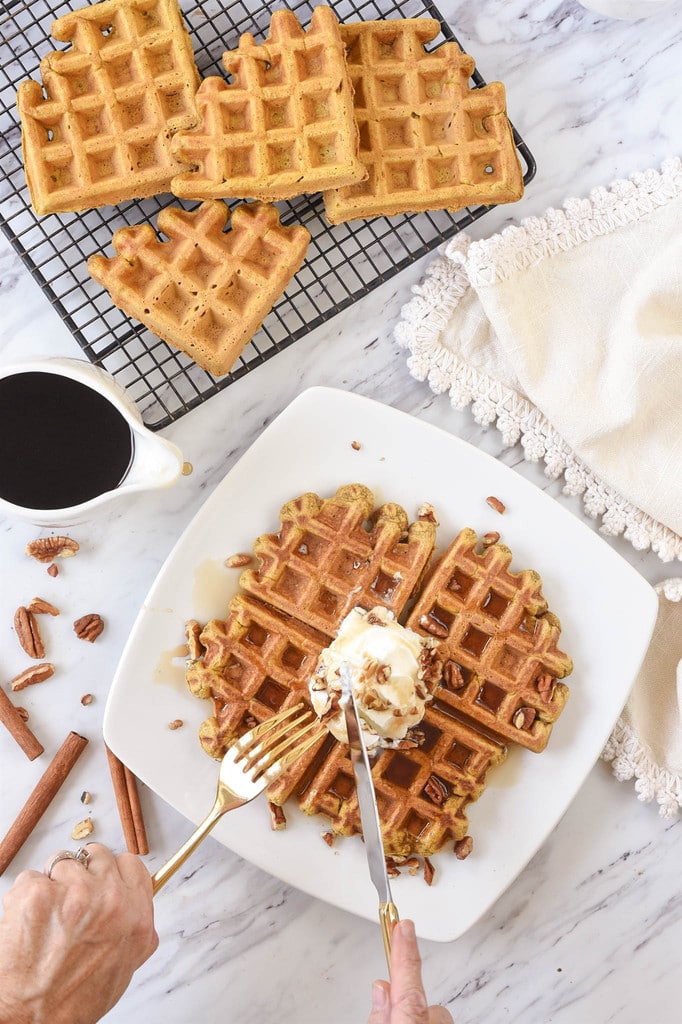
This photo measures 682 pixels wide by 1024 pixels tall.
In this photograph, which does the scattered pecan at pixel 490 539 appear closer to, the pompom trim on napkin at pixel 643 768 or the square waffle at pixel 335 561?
the square waffle at pixel 335 561

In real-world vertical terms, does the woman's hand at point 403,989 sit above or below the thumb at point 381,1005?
above

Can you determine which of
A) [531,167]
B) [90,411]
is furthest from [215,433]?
[531,167]

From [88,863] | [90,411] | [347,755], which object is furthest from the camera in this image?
[347,755]

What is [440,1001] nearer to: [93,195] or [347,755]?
[347,755]

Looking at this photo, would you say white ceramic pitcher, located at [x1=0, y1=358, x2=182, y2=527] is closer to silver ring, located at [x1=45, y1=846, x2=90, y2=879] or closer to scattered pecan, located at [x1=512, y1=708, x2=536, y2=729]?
silver ring, located at [x1=45, y1=846, x2=90, y2=879]

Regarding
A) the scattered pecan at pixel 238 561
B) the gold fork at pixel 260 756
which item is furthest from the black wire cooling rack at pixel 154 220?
the gold fork at pixel 260 756

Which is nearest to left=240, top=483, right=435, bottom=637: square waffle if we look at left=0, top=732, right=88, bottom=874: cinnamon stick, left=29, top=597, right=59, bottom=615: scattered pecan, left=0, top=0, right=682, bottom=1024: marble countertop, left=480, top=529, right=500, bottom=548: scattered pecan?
left=480, top=529, right=500, bottom=548: scattered pecan

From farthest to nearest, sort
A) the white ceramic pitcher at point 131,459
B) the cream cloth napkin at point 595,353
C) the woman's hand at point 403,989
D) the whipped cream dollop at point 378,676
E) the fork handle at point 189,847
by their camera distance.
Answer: the cream cloth napkin at point 595,353 < the whipped cream dollop at point 378,676 < the white ceramic pitcher at point 131,459 < the fork handle at point 189,847 < the woman's hand at point 403,989
